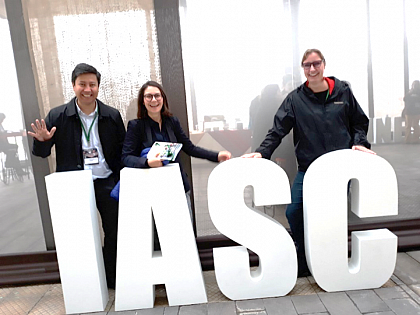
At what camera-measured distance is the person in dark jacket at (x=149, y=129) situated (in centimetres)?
214

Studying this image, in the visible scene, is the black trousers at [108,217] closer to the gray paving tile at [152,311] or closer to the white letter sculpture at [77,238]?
the white letter sculpture at [77,238]

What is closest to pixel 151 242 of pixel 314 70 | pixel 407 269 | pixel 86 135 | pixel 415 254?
pixel 86 135

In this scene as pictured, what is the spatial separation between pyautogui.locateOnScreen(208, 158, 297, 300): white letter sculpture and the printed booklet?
0.29 metres

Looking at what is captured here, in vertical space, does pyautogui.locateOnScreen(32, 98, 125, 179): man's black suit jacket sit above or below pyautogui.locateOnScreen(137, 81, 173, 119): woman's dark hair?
below

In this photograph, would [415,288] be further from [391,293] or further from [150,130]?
[150,130]

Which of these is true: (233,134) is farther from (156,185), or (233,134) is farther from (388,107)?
(388,107)

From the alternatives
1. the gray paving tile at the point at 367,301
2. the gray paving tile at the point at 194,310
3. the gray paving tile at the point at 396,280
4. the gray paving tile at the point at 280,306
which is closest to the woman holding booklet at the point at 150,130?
the gray paving tile at the point at 194,310

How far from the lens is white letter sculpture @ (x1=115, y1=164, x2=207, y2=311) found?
83.4 inches

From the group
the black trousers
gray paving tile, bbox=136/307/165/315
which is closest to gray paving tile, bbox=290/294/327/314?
gray paving tile, bbox=136/307/165/315

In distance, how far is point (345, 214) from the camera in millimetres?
2170

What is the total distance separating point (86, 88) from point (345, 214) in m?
1.92

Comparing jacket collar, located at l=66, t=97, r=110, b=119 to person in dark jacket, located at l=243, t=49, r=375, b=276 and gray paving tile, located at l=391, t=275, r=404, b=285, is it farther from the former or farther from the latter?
gray paving tile, located at l=391, t=275, r=404, b=285

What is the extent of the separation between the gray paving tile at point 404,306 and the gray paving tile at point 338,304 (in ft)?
0.75

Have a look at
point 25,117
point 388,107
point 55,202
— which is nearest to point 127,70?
point 25,117
